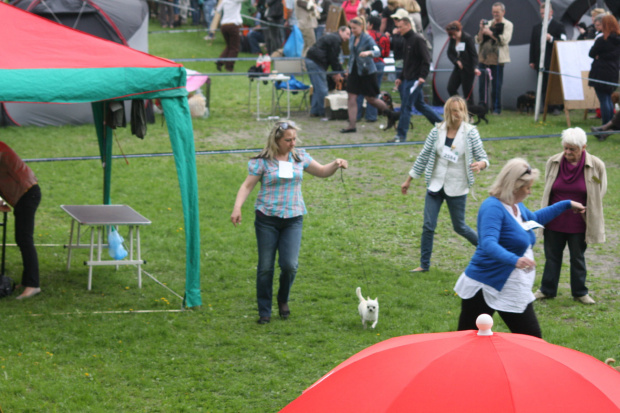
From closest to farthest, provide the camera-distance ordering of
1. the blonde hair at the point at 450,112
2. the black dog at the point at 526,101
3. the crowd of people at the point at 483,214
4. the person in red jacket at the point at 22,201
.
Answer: the crowd of people at the point at 483,214
the person in red jacket at the point at 22,201
the blonde hair at the point at 450,112
the black dog at the point at 526,101

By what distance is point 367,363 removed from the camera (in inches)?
106

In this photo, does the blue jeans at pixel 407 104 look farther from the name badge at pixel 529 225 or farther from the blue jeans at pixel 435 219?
the name badge at pixel 529 225

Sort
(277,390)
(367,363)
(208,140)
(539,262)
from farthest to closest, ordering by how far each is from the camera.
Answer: (208,140)
(539,262)
(277,390)
(367,363)

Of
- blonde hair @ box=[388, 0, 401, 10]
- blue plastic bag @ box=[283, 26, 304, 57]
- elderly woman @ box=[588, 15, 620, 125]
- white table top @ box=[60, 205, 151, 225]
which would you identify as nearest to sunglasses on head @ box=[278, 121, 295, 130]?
white table top @ box=[60, 205, 151, 225]

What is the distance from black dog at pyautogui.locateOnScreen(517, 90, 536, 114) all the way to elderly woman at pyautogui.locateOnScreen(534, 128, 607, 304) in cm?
932

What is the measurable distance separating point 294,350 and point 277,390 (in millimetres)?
718

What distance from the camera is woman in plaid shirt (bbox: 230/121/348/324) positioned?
20.9ft

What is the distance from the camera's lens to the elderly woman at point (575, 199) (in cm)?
672

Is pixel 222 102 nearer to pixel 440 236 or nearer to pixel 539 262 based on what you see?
pixel 440 236

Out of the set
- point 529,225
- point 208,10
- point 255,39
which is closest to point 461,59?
point 529,225

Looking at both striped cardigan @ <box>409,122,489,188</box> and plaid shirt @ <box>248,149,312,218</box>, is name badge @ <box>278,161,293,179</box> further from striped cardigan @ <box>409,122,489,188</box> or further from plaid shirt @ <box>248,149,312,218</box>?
striped cardigan @ <box>409,122,489,188</box>

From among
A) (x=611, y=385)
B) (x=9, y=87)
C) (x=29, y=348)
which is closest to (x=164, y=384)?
(x=29, y=348)

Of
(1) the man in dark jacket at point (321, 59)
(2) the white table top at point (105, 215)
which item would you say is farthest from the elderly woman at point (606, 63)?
(2) the white table top at point (105, 215)

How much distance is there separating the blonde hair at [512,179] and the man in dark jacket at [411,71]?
828cm
